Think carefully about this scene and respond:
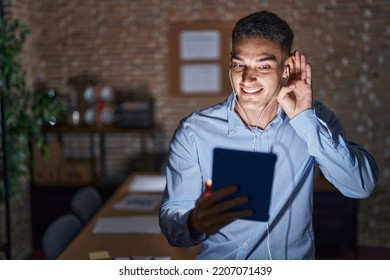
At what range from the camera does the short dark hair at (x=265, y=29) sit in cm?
167

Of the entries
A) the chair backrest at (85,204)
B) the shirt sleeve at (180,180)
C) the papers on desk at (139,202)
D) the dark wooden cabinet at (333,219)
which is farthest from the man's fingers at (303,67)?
the dark wooden cabinet at (333,219)

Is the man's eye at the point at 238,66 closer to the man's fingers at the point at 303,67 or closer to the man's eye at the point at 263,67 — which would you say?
the man's eye at the point at 263,67

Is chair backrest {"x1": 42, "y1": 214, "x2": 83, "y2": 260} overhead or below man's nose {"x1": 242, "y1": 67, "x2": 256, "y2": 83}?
below

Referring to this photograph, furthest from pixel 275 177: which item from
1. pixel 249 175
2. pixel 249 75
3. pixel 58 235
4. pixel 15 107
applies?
pixel 15 107

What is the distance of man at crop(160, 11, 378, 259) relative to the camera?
164 centimetres

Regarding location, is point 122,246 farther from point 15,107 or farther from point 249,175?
point 15,107

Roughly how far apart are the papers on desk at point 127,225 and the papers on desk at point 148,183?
0.67 metres

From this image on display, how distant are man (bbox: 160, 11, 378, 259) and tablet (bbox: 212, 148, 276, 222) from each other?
0.02m

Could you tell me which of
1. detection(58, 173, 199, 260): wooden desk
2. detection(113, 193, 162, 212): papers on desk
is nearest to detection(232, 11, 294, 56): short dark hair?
detection(58, 173, 199, 260): wooden desk

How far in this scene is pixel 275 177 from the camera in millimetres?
1735

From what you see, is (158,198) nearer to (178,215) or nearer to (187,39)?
(187,39)

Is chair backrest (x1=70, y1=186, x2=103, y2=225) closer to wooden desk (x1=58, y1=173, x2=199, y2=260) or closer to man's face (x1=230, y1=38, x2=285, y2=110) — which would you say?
wooden desk (x1=58, y1=173, x2=199, y2=260)

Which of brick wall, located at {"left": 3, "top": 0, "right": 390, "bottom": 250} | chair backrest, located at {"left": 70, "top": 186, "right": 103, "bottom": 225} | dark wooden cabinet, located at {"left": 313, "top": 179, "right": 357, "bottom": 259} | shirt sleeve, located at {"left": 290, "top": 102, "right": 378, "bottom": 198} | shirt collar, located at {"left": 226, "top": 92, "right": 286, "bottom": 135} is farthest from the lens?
brick wall, located at {"left": 3, "top": 0, "right": 390, "bottom": 250}

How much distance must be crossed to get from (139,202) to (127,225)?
0.46 meters
